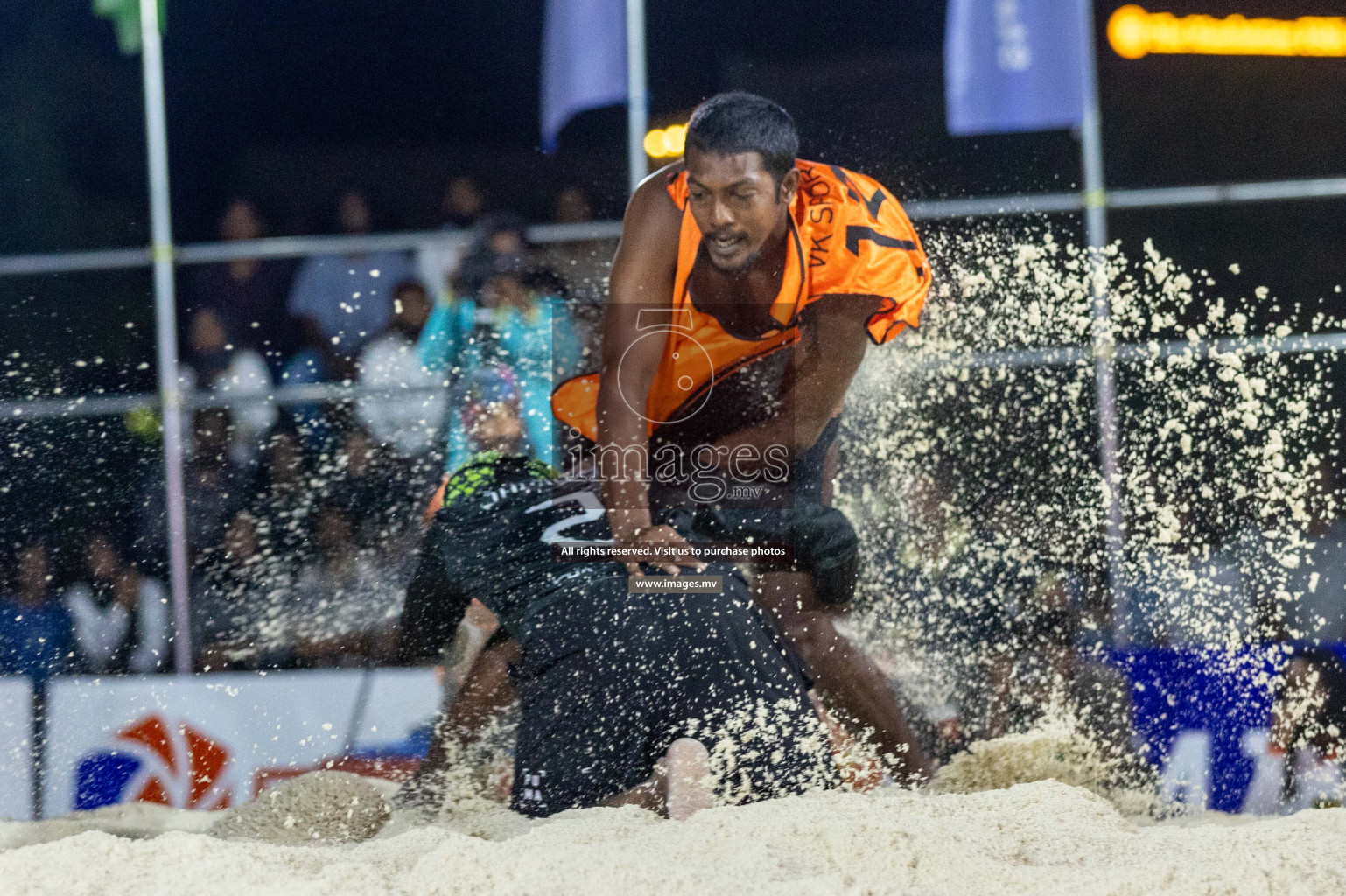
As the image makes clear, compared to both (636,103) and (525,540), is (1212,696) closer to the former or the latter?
(525,540)

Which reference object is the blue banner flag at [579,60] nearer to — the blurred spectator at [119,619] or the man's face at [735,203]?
the man's face at [735,203]

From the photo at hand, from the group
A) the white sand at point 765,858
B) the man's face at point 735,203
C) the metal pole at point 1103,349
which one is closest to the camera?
the white sand at point 765,858

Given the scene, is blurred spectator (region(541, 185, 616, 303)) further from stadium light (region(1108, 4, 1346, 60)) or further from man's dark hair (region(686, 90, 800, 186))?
stadium light (region(1108, 4, 1346, 60))

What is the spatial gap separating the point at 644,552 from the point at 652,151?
0.86 meters

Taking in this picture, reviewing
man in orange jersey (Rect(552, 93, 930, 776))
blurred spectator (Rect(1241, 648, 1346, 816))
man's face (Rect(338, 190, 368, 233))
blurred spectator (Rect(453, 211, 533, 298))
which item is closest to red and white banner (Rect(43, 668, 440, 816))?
man in orange jersey (Rect(552, 93, 930, 776))

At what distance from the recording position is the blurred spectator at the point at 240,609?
2059 mm

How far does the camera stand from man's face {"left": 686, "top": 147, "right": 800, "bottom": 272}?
78.2 inches

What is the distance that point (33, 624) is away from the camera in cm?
208

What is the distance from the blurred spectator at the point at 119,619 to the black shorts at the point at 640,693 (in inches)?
31.6

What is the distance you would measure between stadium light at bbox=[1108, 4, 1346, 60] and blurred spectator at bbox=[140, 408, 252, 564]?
2.12 m

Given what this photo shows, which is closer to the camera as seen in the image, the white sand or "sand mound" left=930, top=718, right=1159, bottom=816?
the white sand

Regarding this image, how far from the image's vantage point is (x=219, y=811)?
207 centimetres

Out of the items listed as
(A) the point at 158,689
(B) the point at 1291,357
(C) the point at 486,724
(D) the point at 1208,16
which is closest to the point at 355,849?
(C) the point at 486,724

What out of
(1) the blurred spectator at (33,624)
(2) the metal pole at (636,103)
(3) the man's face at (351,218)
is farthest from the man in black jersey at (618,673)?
(1) the blurred spectator at (33,624)
